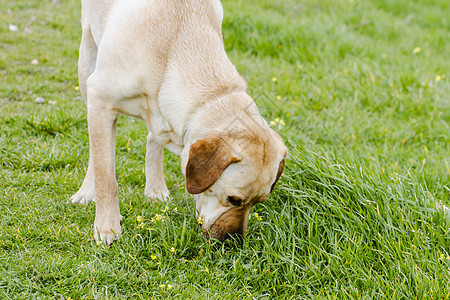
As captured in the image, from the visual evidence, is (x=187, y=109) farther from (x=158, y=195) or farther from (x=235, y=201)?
(x=158, y=195)

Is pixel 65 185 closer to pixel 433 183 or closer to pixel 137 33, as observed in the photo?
pixel 137 33

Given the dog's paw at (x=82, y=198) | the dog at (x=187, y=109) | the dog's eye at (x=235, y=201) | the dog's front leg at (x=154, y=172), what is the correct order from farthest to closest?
the dog's front leg at (x=154, y=172) < the dog's paw at (x=82, y=198) < the dog's eye at (x=235, y=201) < the dog at (x=187, y=109)

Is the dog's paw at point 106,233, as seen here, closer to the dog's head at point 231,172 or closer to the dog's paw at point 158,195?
the dog's paw at point 158,195

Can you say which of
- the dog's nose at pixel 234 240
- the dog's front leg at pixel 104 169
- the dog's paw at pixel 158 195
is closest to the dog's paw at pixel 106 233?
the dog's front leg at pixel 104 169

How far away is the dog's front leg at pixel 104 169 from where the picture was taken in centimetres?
347

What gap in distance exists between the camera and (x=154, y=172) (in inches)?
166

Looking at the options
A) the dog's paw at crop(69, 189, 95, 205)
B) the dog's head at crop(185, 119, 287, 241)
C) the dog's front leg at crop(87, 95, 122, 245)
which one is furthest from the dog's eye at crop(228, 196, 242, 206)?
the dog's paw at crop(69, 189, 95, 205)

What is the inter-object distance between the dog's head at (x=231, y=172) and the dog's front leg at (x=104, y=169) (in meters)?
0.68

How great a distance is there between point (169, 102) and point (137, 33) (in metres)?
0.52

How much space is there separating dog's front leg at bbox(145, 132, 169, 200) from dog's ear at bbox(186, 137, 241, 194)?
4.17 ft

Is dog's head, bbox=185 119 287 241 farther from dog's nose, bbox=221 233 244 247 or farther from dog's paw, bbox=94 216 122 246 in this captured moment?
dog's paw, bbox=94 216 122 246

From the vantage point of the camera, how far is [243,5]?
26.4 feet

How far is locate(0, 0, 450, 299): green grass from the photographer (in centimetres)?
318

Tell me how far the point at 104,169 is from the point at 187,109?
32.5 inches
